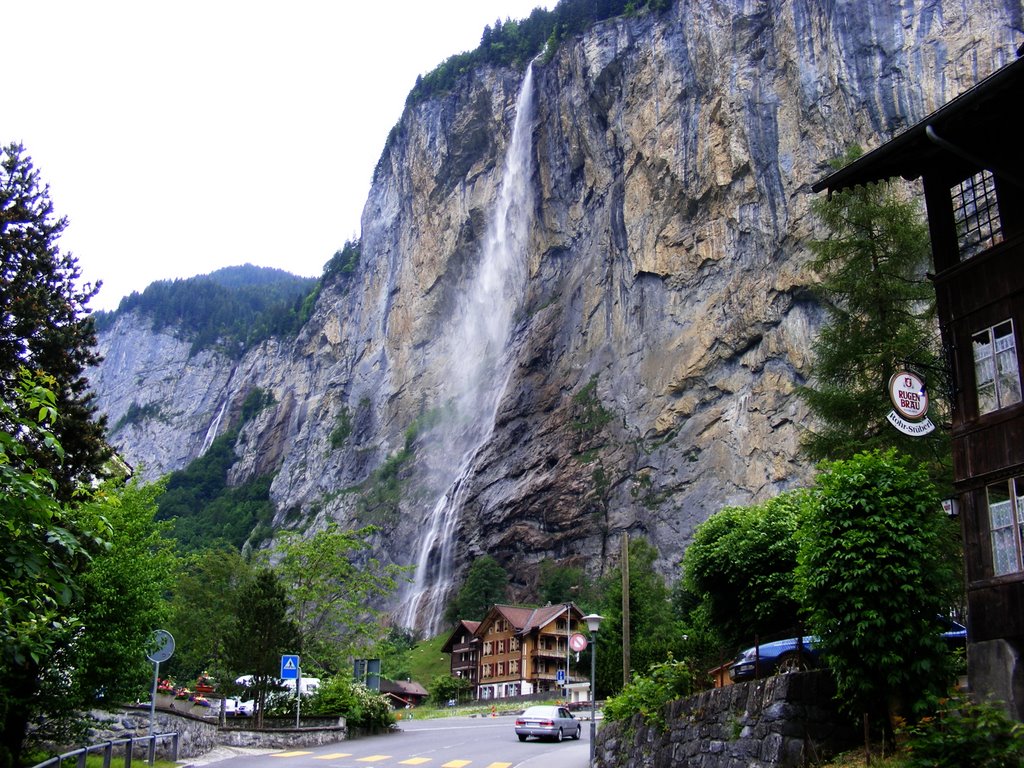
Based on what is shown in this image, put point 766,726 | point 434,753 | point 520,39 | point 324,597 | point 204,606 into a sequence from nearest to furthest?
point 766,726
point 434,753
point 324,597
point 204,606
point 520,39

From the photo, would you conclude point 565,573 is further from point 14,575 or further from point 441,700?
point 14,575

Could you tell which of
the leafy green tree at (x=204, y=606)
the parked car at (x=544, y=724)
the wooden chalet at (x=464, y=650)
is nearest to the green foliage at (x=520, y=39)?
the wooden chalet at (x=464, y=650)

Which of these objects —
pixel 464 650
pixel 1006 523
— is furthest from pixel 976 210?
pixel 464 650

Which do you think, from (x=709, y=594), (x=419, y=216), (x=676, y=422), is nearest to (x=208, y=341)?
(x=419, y=216)

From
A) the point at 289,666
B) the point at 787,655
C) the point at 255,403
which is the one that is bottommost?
the point at 289,666

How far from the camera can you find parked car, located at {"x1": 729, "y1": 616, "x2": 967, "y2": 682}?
15.9 m

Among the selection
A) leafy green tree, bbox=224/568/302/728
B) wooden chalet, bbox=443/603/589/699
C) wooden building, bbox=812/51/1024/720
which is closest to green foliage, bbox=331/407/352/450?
wooden chalet, bbox=443/603/589/699

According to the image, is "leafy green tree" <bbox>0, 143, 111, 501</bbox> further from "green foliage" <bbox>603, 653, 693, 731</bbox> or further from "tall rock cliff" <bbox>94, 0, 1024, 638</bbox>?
"tall rock cliff" <bbox>94, 0, 1024, 638</bbox>

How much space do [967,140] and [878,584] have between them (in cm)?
770

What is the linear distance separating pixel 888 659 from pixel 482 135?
110865 millimetres

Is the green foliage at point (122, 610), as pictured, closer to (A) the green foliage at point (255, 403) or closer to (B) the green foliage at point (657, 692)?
(B) the green foliage at point (657, 692)

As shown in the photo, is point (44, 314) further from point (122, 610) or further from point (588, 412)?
point (588, 412)

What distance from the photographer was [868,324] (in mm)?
23984

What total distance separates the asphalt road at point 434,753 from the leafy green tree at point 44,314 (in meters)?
8.90
